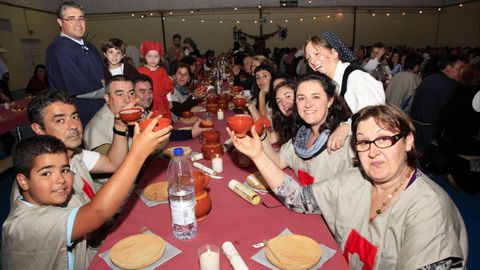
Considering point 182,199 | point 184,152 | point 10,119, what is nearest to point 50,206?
point 182,199

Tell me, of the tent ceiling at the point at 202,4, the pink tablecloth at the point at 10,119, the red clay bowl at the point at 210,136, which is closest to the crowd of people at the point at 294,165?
the red clay bowl at the point at 210,136

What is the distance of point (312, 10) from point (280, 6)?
5.55 ft

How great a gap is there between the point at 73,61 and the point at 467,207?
15.9 feet

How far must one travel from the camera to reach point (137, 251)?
1.39 metres

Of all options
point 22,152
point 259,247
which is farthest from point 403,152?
point 22,152

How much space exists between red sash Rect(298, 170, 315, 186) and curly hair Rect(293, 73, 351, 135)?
0.35 metres

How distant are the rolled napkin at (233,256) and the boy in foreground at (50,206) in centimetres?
51

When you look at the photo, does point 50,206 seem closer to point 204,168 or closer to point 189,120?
point 204,168

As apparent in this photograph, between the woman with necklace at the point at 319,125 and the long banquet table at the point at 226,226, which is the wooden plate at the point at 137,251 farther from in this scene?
the woman with necklace at the point at 319,125

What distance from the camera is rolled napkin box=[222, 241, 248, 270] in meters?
1.25

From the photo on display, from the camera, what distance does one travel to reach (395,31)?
15.6 meters

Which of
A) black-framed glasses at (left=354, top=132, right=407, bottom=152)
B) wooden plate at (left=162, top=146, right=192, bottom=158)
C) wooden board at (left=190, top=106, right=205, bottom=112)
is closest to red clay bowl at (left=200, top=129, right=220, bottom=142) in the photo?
wooden plate at (left=162, top=146, right=192, bottom=158)

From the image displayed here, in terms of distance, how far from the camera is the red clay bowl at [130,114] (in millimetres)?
1883

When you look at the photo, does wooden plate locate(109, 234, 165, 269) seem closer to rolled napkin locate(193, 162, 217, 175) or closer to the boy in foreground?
the boy in foreground
